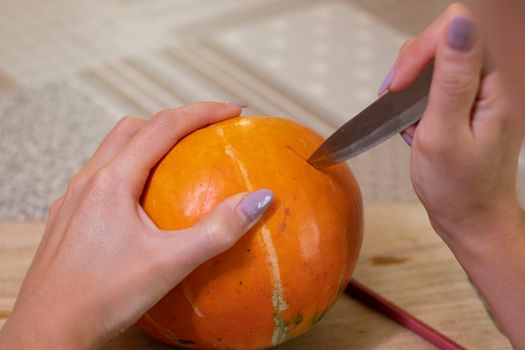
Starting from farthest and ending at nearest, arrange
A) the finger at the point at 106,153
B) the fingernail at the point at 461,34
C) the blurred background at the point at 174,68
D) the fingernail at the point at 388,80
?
the blurred background at the point at 174,68 < the finger at the point at 106,153 < the fingernail at the point at 388,80 < the fingernail at the point at 461,34

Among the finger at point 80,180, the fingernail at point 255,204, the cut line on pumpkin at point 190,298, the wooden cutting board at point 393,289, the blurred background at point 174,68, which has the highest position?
the fingernail at point 255,204

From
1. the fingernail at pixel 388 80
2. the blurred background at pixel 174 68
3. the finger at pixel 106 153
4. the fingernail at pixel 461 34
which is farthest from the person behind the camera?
Result: the blurred background at pixel 174 68

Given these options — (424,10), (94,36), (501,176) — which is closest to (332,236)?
(501,176)

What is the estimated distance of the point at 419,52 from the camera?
26.6 inches

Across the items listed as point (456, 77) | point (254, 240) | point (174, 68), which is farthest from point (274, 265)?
point (174, 68)

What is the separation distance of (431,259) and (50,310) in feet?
1.76

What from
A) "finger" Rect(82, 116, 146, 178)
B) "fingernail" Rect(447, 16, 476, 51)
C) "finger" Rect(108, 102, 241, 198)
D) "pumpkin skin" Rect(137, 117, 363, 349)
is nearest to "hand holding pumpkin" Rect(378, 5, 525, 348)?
"fingernail" Rect(447, 16, 476, 51)

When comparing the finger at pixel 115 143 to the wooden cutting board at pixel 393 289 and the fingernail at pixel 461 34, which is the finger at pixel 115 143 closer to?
the wooden cutting board at pixel 393 289

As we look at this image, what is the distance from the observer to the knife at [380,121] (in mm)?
679

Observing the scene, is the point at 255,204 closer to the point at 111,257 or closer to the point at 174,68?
the point at 111,257

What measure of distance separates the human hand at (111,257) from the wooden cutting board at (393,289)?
15 centimetres

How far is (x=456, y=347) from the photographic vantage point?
0.88 metres

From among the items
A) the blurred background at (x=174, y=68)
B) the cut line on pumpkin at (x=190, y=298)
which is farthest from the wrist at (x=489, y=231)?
the blurred background at (x=174, y=68)

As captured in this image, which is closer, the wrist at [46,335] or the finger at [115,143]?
the wrist at [46,335]
